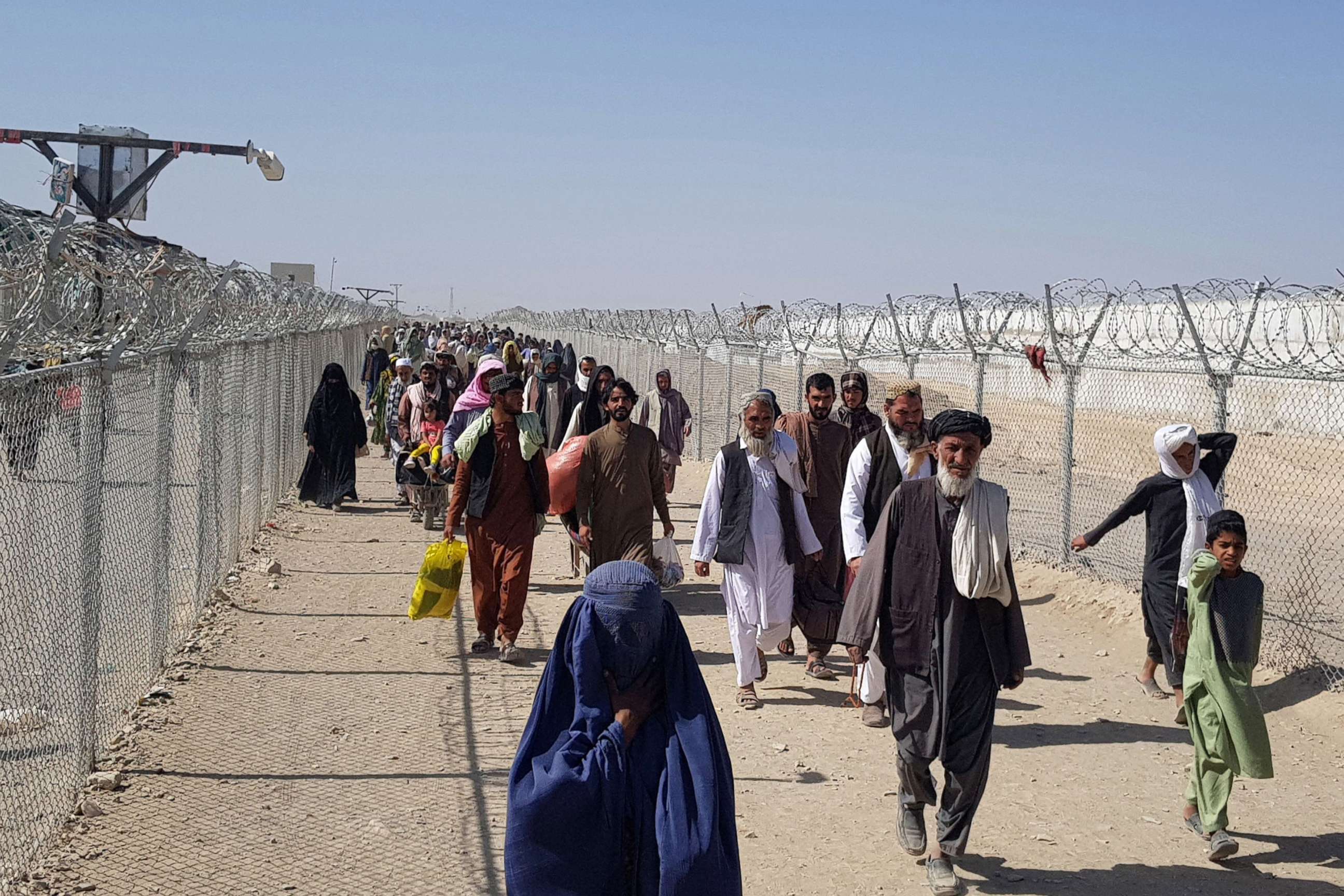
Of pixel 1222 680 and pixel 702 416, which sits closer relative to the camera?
pixel 1222 680

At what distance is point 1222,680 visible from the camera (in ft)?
16.0

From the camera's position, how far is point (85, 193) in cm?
1955

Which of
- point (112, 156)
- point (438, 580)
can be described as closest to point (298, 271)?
point (112, 156)

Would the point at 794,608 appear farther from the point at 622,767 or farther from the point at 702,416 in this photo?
the point at 702,416

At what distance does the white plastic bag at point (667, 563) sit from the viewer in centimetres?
722

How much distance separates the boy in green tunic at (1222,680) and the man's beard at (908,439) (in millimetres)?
1712

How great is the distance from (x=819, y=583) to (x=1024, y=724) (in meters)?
1.31

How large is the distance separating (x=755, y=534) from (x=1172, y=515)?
214cm

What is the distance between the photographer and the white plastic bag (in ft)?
23.7

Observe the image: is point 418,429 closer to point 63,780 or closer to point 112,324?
point 112,324

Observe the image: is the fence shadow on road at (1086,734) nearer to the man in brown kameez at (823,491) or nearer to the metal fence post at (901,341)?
the man in brown kameez at (823,491)

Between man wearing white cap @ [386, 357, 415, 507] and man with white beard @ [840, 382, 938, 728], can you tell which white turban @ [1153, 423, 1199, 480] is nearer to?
man with white beard @ [840, 382, 938, 728]

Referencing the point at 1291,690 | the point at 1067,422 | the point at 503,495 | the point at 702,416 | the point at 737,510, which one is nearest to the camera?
the point at 737,510

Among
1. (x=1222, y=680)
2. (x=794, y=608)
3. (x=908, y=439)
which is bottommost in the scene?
(x=794, y=608)
